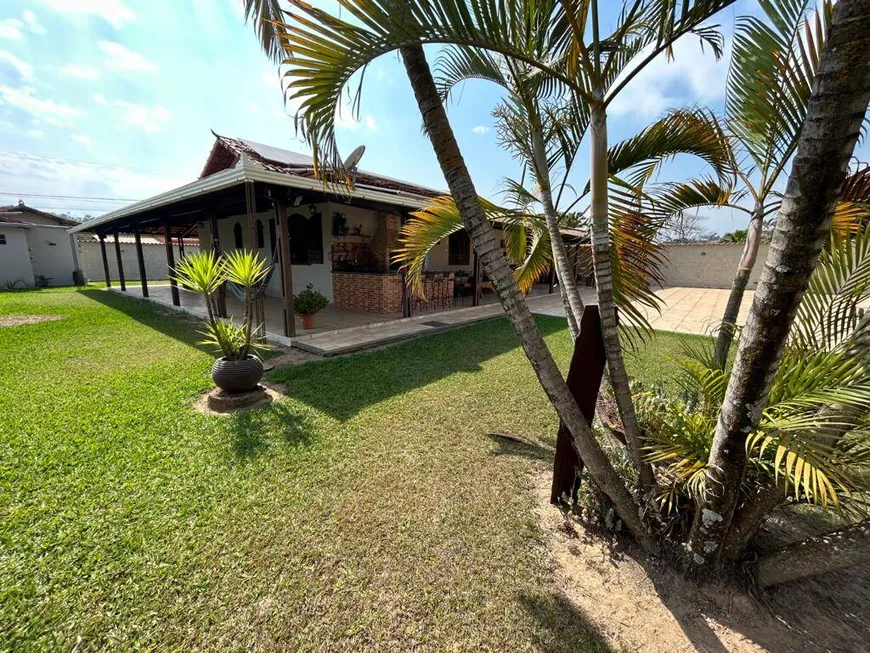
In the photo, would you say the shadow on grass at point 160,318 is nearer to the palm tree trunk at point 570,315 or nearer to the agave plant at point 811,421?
the palm tree trunk at point 570,315

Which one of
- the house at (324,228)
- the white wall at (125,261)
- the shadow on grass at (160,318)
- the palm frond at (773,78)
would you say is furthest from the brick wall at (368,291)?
the white wall at (125,261)

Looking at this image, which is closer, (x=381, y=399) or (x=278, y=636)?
(x=278, y=636)

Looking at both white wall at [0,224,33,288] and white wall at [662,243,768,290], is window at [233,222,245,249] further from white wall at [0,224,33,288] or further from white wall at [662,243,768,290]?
white wall at [662,243,768,290]

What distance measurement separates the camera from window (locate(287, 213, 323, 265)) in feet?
29.7

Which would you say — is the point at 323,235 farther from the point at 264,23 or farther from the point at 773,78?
the point at 773,78

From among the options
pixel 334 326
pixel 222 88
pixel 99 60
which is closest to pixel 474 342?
pixel 334 326

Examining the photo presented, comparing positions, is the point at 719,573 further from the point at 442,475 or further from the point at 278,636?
the point at 278,636

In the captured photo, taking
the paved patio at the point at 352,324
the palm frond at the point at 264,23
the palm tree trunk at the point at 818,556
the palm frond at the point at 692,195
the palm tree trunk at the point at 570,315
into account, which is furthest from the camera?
the paved patio at the point at 352,324

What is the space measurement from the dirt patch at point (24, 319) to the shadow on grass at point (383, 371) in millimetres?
7036

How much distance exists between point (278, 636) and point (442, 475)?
132 cm

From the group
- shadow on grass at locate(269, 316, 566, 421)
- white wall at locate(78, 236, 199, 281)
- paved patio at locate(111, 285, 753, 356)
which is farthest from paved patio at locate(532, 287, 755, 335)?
white wall at locate(78, 236, 199, 281)

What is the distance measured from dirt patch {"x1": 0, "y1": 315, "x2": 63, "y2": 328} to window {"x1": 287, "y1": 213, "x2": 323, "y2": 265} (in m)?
5.28

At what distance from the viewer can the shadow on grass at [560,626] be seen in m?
1.47

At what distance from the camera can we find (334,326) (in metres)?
6.94
